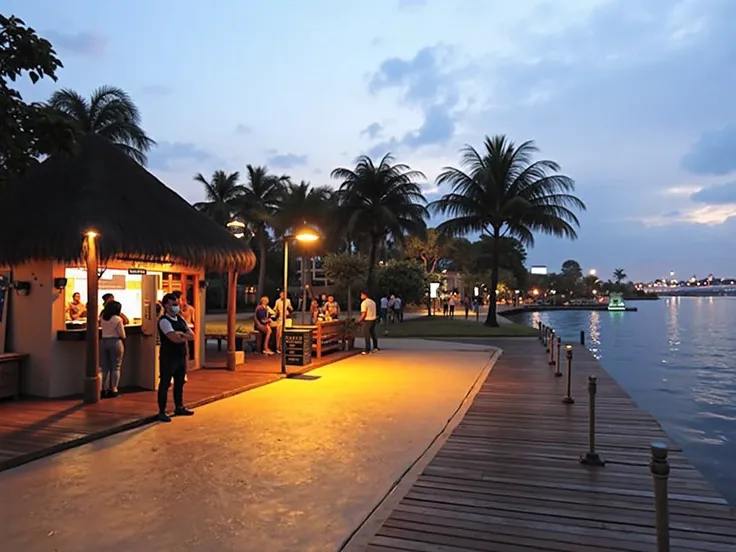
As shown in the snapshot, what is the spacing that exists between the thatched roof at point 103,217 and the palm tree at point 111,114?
64.1 ft

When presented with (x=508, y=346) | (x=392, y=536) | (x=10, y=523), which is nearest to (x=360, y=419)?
(x=392, y=536)

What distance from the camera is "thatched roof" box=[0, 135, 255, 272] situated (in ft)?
29.8

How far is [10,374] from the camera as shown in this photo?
30.5 ft

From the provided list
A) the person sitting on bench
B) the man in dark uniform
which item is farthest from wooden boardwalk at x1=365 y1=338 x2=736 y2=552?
the person sitting on bench

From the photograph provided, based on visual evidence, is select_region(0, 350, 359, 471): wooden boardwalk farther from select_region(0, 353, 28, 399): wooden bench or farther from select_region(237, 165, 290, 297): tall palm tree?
select_region(237, 165, 290, 297): tall palm tree

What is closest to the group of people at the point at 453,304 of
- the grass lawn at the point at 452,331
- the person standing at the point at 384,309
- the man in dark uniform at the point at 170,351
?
the person standing at the point at 384,309

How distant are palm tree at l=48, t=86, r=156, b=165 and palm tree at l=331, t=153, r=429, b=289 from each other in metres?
10.5

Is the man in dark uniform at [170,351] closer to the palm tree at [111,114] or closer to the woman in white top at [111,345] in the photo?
the woman in white top at [111,345]

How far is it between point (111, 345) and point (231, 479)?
15.3 feet

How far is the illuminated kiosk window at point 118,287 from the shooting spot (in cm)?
1063

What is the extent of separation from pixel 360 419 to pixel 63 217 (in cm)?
542

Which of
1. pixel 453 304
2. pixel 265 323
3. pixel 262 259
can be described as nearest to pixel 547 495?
pixel 265 323

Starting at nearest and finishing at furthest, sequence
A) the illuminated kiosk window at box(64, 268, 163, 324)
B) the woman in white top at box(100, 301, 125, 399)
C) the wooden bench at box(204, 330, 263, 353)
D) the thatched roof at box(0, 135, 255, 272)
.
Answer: the thatched roof at box(0, 135, 255, 272), the woman in white top at box(100, 301, 125, 399), the illuminated kiosk window at box(64, 268, 163, 324), the wooden bench at box(204, 330, 263, 353)

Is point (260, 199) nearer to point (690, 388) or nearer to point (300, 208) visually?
point (300, 208)
